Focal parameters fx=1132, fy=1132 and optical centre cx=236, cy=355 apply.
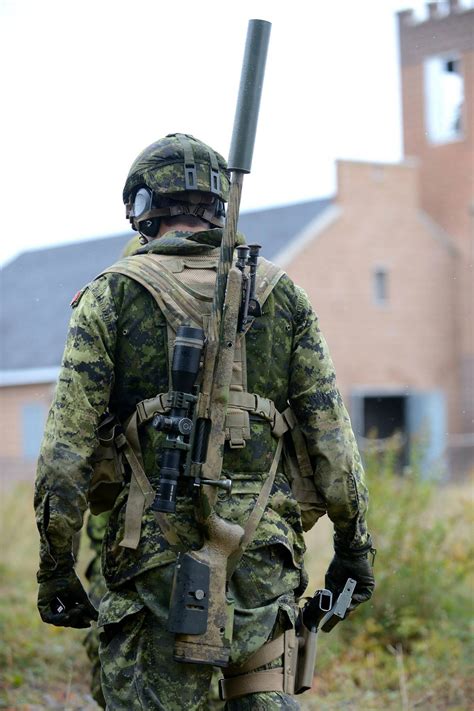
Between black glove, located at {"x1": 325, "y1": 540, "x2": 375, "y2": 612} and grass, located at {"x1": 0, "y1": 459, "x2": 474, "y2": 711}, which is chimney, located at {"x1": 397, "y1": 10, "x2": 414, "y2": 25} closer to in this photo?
grass, located at {"x1": 0, "y1": 459, "x2": 474, "y2": 711}

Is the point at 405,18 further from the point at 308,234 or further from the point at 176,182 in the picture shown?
the point at 176,182

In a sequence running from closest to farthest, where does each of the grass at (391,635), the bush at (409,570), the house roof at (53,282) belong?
the grass at (391,635) < the bush at (409,570) < the house roof at (53,282)

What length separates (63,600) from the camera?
345 centimetres

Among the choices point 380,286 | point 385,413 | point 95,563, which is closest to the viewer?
point 95,563

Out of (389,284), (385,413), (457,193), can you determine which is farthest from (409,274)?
(385,413)

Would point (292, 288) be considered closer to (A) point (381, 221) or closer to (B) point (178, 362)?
(B) point (178, 362)

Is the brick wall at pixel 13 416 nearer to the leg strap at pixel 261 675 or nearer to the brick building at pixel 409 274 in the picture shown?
the brick building at pixel 409 274

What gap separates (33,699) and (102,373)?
11.7 ft

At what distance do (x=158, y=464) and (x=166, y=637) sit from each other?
0.50m

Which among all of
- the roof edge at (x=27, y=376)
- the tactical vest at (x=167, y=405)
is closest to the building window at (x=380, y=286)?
the roof edge at (x=27, y=376)

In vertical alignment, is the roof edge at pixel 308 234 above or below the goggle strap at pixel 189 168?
above

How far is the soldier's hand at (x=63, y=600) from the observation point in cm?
341

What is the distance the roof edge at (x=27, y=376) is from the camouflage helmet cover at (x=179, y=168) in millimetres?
18178

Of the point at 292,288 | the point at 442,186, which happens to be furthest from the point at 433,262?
the point at 292,288
